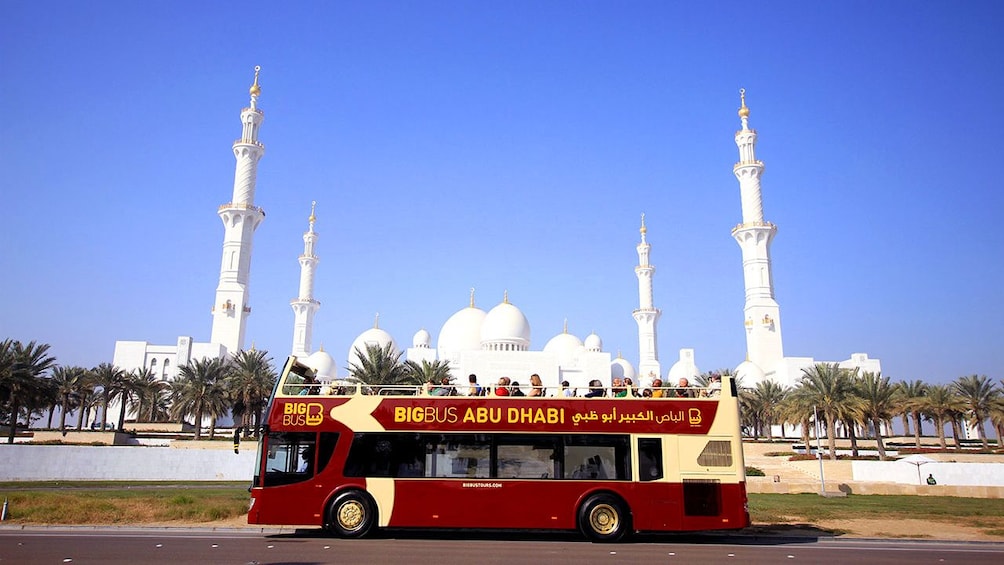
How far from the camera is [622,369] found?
67.8m

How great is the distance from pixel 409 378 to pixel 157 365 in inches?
1374

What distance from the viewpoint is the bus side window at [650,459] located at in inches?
504

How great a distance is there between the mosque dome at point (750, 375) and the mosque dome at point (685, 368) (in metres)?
8.73

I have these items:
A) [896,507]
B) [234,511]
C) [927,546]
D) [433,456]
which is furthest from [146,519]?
[896,507]

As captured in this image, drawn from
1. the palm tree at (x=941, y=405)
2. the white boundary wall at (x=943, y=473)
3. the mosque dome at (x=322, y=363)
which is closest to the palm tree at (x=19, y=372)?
the mosque dome at (x=322, y=363)

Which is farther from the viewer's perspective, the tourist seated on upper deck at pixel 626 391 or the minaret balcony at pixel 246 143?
the minaret balcony at pixel 246 143

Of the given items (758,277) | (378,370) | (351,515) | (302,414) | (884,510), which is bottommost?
(884,510)

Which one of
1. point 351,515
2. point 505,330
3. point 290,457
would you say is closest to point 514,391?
point 351,515

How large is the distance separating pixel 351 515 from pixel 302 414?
2130 mm

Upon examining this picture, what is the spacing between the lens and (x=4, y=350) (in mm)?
36500

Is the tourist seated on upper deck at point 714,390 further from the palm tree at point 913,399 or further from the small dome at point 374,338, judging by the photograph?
the small dome at point 374,338

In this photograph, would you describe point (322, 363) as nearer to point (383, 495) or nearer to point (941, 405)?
point (941, 405)

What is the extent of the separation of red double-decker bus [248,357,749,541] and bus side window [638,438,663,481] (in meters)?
0.02

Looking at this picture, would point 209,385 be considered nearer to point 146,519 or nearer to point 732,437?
point 146,519
